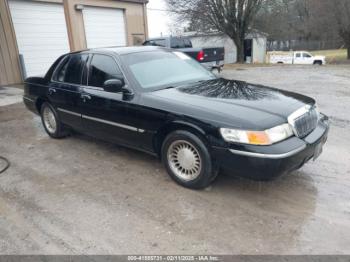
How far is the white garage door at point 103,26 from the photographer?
14.1m

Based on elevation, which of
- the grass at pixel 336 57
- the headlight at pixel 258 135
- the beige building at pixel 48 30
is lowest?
the grass at pixel 336 57

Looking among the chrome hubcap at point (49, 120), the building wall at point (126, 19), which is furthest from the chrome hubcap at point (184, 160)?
the building wall at point (126, 19)

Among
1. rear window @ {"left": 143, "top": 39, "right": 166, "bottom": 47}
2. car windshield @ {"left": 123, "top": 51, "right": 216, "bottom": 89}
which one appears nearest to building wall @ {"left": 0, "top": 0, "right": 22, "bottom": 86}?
rear window @ {"left": 143, "top": 39, "right": 166, "bottom": 47}

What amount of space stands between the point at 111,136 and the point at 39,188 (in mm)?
1166

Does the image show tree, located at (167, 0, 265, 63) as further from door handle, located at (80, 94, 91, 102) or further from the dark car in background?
door handle, located at (80, 94, 91, 102)

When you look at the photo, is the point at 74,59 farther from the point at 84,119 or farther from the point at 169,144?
the point at 169,144

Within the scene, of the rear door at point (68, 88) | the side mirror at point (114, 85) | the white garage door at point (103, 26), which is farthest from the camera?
the white garage door at point (103, 26)

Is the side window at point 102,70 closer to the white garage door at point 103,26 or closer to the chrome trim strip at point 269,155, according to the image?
the chrome trim strip at point 269,155

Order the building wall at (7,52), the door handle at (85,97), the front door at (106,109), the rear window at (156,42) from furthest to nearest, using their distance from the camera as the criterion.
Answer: the rear window at (156,42), the building wall at (7,52), the door handle at (85,97), the front door at (106,109)

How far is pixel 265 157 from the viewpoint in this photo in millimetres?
2871

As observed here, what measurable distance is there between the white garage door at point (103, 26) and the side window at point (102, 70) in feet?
34.5

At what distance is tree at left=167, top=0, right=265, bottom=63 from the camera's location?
888 inches

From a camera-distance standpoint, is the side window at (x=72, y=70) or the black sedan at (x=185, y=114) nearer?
the black sedan at (x=185, y=114)

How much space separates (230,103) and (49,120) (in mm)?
3847
